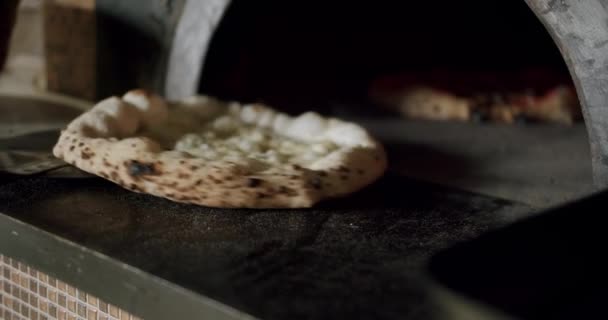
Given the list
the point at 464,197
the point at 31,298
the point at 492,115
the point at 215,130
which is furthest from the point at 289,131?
the point at 492,115

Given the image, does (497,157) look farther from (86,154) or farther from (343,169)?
(86,154)

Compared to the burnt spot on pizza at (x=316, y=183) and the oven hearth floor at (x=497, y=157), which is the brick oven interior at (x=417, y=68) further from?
the burnt spot on pizza at (x=316, y=183)

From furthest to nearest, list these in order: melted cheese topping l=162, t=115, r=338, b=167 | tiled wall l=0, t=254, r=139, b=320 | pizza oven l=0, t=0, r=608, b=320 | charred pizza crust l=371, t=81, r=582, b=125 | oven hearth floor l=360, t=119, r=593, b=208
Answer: charred pizza crust l=371, t=81, r=582, b=125 → oven hearth floor l=360, t=119, r=593, b=208 → melted cheese topping l=162, t=115, r=338, b=167 → tiled wall l=0, t=254, r=139, b=320 → pizza oven l=0, t=0, r=608, b=320

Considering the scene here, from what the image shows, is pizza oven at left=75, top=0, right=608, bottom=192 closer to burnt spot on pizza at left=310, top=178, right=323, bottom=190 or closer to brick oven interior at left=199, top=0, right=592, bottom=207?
brick oven interior at left=199, top=0, right=592, bottom=207

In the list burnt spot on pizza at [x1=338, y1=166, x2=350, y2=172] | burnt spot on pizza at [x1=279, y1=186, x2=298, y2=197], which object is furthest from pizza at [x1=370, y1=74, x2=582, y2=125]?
burnt spot on pizza at [x1=279, y1=186, x2=298, y2=197]

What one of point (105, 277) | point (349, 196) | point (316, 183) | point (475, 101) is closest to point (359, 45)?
point (475, 101)

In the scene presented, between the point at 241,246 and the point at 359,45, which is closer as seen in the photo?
the point at 241,246

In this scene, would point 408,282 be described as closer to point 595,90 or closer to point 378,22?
point 595,90
